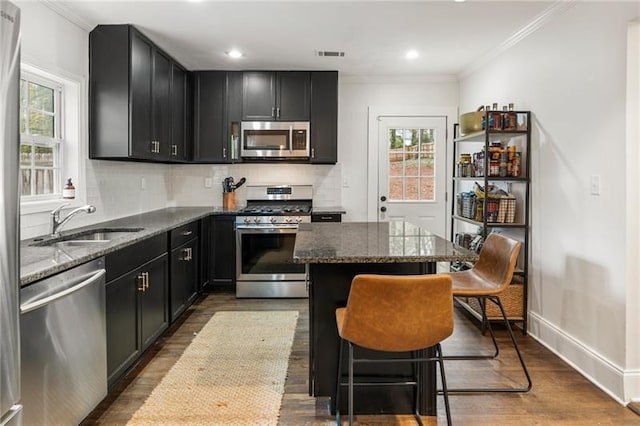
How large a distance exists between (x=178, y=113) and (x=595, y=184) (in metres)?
3.68

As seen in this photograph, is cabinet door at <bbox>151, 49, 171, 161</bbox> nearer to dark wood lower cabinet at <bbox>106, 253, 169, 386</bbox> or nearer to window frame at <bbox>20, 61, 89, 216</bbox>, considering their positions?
window frame at <bbox>20, 61, 89, 216</bbox>

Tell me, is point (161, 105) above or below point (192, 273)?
above

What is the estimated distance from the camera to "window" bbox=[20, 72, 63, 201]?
110 inches

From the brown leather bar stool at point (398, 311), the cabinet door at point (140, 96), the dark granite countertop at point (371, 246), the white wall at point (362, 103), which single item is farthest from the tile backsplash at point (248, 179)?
the brown leather bar stool at point (398, 311)

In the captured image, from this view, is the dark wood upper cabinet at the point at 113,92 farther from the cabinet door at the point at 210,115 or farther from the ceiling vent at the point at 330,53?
the ceiling vent at the point at 330,53

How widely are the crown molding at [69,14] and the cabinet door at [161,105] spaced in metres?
0.61

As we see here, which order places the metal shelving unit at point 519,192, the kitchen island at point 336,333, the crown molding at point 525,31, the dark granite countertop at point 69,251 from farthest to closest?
the metal shelving unit at point 519,192, the crown molding at point 525,31, the kitchen island at point 336,333, the dark granite countertop at point 69,251

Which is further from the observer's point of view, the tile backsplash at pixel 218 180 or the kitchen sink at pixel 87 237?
the tile backsplash at pixel 218 180

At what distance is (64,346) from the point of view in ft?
6.31

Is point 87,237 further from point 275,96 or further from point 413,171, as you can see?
point 413,171

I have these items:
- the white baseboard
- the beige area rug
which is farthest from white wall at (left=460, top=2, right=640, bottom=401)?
the beige area rug

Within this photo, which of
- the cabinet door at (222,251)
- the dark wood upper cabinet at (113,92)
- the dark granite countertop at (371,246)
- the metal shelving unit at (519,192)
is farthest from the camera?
the cabinet door at (222,251)

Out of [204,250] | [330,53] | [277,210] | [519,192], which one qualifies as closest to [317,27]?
[330,53]

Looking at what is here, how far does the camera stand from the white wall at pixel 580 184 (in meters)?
2.48
